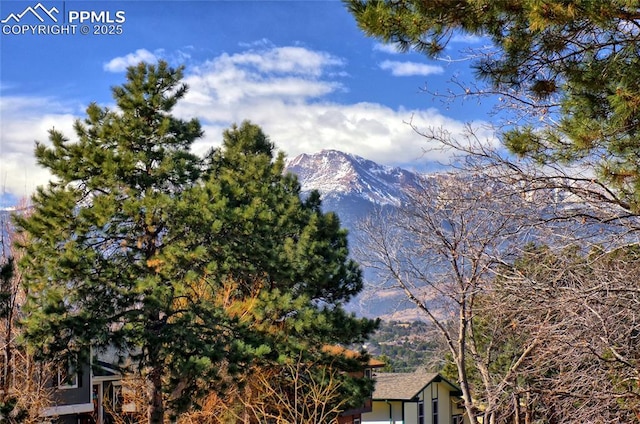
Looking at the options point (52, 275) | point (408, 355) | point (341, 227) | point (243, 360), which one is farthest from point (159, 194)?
point (408, 355)

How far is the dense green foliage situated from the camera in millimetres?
16688

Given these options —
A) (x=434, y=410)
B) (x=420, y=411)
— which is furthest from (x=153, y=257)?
(x=434, y=410)

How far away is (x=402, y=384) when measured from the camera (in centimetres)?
3581

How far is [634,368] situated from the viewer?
8.40m

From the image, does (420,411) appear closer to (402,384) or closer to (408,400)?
(402,384)

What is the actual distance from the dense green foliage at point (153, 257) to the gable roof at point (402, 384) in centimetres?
1625

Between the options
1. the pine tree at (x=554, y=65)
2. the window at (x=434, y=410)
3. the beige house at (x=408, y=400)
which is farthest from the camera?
the window at (x=434, y=410)

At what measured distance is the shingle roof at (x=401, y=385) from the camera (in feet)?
114

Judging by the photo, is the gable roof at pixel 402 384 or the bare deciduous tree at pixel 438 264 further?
the gable roof at pixel 402 384

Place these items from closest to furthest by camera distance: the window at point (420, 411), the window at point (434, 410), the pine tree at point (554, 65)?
the pine tree at point (554, 65) → the window at point (420, 411) → the window at point (434, 410)

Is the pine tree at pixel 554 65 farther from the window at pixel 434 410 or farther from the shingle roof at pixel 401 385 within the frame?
the window at pixel 434 410

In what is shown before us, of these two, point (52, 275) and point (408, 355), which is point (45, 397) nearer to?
point (52, 275)

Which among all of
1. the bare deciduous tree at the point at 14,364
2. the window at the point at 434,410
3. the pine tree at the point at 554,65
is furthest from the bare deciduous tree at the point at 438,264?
the window at the point at 434,410

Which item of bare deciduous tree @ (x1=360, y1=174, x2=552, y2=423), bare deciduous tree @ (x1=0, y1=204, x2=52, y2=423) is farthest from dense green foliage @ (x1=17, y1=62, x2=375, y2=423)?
bare deciduous tree @ (x1=360, y1=174, x2=552, y2=423)
